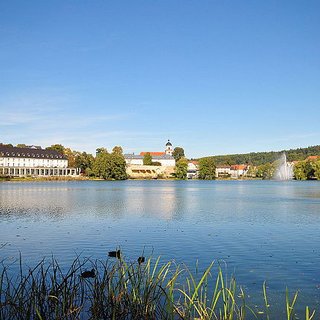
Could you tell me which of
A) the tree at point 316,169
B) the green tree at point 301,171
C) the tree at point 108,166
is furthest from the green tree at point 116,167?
the tree at point 316,169

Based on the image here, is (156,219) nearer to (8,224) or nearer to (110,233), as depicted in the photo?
(110,233)

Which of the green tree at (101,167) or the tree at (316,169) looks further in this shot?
the tree at (316,169)

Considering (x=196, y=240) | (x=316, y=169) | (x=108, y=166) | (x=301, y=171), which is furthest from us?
(x=301, y=171)

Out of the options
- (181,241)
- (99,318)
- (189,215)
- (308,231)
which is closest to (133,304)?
(99,318)

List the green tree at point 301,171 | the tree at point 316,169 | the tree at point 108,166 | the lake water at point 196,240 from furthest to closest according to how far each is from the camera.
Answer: the green tree at point 301,171, the tree at point 316,169, the tree at point 108,166, the lake water at point 196,240

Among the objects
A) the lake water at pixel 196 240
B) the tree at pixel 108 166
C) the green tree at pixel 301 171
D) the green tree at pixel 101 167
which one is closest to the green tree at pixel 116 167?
the tree at pixel 108 166

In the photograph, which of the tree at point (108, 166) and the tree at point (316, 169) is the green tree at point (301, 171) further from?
the tree at point (108, 166)

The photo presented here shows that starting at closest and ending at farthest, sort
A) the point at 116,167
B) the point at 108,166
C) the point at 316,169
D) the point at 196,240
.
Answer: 1. the point at 196,240
2. the point at 108,166
3. the point at 116,167
4. the point at 316,169

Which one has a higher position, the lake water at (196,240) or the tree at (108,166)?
the tree at (108,166)

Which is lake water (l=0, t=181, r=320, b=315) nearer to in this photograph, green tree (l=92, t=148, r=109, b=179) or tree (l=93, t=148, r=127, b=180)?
green tree (l=92, t=148, r=109, b=179)

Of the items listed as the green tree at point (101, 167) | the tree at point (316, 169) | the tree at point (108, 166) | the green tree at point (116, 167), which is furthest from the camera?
the tree at point (316, 169)

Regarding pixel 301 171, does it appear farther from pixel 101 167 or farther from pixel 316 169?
pixel 101 167

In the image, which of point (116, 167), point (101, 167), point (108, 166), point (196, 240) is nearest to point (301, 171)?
point (116, 167)

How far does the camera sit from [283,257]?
2139 cm
